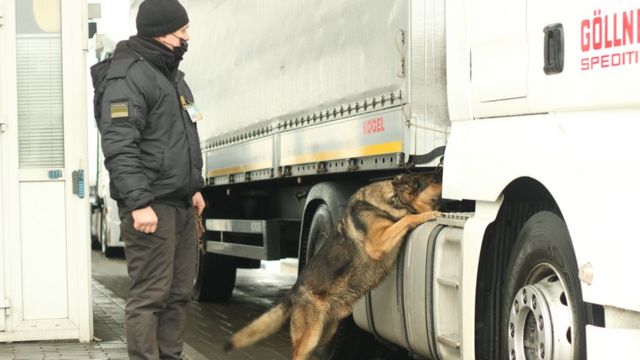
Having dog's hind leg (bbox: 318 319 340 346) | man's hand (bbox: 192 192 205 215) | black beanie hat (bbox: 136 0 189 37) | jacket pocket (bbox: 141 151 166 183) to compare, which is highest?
black beanie hat (bbox: 136 0 189 37)

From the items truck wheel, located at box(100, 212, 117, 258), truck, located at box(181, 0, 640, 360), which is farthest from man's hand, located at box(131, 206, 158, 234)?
truck wheel, located at box(100, 212, 117, 258)

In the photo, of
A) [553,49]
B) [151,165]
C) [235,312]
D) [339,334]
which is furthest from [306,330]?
[235,312]

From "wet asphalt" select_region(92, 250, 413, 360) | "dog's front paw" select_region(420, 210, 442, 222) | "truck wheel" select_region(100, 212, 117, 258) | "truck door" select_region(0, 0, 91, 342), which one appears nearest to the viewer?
"dog's front paw" select_region(420, 210, 442, 222)

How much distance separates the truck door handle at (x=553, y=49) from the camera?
513 centimetres

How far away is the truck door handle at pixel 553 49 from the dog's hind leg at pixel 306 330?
301 centimetres

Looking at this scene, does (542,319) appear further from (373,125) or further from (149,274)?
(373,125)

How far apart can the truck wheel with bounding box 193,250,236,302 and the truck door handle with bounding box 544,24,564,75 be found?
842 cm

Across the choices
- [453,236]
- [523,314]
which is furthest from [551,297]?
[453,236]

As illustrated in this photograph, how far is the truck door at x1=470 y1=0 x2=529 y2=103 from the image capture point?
5.52 m

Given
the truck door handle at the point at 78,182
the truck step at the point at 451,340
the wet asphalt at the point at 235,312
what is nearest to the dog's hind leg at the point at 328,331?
the wet asphalt at the point at 235,312

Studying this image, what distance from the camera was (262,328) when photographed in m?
7.82

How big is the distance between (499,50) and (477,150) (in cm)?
51

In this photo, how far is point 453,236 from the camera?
6391mm

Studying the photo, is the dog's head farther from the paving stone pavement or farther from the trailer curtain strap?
the paving stone pavement
